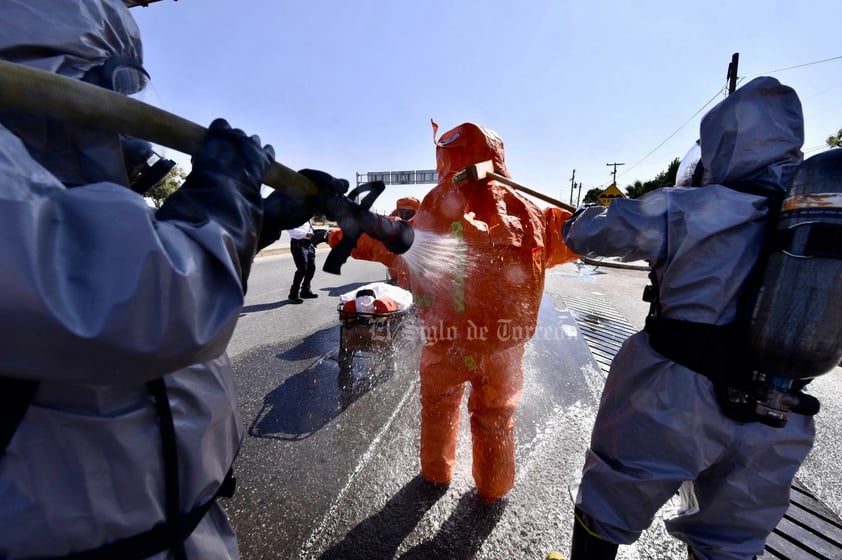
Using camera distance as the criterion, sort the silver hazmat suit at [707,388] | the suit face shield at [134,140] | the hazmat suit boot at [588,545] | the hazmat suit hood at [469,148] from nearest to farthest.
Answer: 1. the suit face shield at [134,140]
2. the silver hazmat suit at [707,388]
3. the hazmat suit boot at [588,545]
4. the hazmat suit hood at [469,148]

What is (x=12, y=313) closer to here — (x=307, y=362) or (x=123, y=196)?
(x=123, y=196)

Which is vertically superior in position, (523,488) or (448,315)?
(448,315)

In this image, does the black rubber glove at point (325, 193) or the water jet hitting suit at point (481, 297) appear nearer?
the black rubber glove at point (325, 193)

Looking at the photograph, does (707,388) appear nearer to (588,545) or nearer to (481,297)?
(588,545)

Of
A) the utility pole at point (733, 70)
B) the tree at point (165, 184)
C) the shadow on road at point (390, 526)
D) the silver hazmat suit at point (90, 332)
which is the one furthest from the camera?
the utility pole at point (733, 70)

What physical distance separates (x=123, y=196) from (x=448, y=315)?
167 cm

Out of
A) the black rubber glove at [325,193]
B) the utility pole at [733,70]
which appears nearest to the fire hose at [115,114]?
the black rubber glove at [325,193]

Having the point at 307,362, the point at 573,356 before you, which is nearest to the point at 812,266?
the point at 573,356

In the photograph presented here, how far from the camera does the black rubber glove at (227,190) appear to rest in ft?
2.54

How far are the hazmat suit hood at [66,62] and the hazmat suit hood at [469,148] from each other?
1.54m

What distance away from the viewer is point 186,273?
650 mm

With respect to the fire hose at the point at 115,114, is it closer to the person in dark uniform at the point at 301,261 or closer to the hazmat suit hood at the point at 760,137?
the hazmat suit hood at the point at 760,137

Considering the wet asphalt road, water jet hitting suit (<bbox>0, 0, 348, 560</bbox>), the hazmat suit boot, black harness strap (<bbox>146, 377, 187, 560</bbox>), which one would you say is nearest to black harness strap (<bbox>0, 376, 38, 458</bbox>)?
water jet hitting suit (<bbox>0, 0, 348, 560</bbox>)

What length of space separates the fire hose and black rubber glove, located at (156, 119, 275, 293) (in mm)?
76
